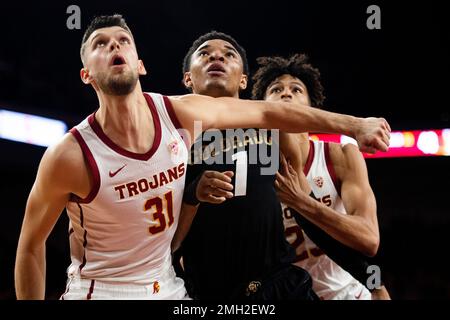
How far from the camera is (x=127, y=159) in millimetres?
2324

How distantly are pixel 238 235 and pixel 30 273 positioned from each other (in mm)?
853

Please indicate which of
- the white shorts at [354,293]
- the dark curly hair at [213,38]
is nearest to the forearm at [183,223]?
the white shorts at [354,293]

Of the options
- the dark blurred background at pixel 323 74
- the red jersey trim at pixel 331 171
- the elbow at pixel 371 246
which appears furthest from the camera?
the dark blurred background at pixel 323 74

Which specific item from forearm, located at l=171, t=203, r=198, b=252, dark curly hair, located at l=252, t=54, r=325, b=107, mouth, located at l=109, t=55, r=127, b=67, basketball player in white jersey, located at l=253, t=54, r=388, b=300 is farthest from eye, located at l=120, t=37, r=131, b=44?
dark curly hair, located at l=252, t=54, r=325, b=107

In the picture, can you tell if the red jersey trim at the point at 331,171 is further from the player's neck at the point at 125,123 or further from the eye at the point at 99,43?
the eye at the point at 99,43

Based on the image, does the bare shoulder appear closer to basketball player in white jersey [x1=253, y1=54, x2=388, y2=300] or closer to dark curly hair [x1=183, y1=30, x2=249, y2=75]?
basketball player in white jersey [x1=253, y1=54, x2=388, y2=300]

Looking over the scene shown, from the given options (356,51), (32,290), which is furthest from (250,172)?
(356,51)

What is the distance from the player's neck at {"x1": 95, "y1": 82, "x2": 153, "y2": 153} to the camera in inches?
93.7

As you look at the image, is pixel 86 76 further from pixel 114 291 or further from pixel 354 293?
pixel 354 293

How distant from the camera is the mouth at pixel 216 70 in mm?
2963

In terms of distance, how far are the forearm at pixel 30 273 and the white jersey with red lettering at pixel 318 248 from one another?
50.2 inches

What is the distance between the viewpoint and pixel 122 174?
2.29 meters

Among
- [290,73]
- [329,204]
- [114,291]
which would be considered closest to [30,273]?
[114,291]
